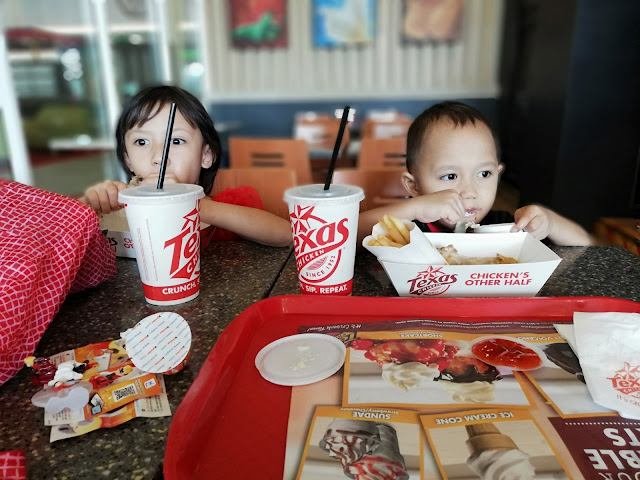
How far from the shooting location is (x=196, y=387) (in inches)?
18.9

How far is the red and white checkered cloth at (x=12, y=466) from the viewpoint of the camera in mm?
383

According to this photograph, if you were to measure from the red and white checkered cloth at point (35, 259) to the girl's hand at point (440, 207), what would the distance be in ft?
1.99

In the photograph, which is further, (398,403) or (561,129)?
(561,129)

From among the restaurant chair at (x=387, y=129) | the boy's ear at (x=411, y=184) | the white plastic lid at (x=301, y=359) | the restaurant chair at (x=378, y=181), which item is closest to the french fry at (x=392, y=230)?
the white plastic lid at (x=301, y=359)

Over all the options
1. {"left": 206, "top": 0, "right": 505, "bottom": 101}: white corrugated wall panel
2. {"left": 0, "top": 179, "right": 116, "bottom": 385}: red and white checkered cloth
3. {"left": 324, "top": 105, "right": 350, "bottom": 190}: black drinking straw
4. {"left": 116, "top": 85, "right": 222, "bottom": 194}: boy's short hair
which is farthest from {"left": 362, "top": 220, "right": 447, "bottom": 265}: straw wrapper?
{"left": 206, "top": 0, "right": 505, "bottom": 101}: white corrugated wall panel

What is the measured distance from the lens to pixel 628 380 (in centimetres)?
48

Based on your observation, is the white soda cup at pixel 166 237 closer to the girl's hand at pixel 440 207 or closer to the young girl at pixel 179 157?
the young girl at pixel 179 157

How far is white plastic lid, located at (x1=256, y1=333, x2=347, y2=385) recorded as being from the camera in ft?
1.68

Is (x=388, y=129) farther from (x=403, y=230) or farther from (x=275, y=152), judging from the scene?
(x=403, y=230)

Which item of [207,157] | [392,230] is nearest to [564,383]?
[392,230]

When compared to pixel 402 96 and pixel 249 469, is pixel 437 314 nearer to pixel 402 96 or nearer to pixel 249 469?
pixel 249 469

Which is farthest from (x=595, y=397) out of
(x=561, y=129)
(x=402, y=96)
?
(x=402, y=96)

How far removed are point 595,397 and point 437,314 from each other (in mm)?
231

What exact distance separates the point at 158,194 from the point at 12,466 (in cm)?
38
